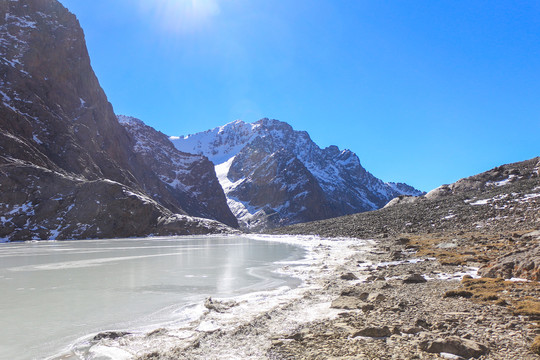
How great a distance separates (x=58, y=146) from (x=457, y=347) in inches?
4770

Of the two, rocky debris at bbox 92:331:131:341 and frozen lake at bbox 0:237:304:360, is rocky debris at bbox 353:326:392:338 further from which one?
rocky debris at bbox 92:331:131:341

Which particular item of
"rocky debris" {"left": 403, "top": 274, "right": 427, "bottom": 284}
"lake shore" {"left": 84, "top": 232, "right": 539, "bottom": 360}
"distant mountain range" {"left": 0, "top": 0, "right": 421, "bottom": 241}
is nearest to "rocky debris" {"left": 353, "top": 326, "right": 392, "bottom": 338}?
"lake shore" {"left": 84, "top": 232, "right": 539, "bottom": 360}

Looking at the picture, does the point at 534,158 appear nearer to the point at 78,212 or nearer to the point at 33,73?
the point at 78,212

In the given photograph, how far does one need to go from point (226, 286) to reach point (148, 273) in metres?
6.44

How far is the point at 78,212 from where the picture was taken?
8269 centimetres

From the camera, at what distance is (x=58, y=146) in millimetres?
103625

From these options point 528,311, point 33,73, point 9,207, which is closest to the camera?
point 528,311

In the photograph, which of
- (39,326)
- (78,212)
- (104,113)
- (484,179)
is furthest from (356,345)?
(104,113)

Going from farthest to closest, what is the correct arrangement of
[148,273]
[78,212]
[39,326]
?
1. [78,212]
2. [148,273]
3. [39,326]

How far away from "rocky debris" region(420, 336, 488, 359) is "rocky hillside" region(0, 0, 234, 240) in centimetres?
8773

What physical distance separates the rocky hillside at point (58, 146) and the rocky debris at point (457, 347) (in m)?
87.7

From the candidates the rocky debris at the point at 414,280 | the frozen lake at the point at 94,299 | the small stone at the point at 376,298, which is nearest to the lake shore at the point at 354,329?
the small stone at the point at 376,298

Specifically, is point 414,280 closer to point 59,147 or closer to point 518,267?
point 518,267

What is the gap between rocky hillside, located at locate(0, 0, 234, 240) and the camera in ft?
258
